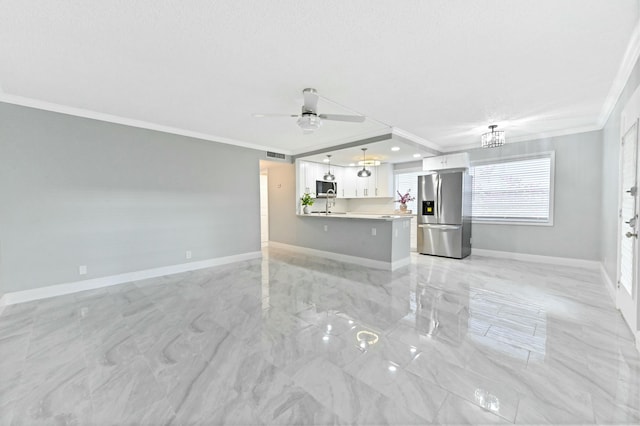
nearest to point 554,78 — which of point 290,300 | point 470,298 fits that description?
point 470,298

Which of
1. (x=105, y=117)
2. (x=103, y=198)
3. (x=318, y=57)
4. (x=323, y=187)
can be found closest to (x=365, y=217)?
(x=323, y=187)

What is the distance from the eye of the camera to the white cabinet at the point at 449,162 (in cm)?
571

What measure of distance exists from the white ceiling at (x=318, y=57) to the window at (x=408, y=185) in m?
3.04

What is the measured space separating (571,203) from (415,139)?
123 inches

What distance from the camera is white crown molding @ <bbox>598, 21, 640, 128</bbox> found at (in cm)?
221

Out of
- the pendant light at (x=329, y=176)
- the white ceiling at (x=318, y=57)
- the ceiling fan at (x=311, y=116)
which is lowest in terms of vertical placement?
the pendant light at (x=329, y=176)

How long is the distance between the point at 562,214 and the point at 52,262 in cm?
842

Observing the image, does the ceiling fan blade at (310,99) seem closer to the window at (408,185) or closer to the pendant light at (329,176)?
the pendant light at (329,176)

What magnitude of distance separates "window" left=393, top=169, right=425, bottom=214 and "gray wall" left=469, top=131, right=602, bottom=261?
6.82 feet

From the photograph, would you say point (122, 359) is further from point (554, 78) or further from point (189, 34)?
point (554, 78)

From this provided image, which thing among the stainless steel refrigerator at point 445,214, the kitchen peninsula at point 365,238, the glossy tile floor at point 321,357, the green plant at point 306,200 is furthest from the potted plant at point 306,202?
the glossy tile floor at point 321,357

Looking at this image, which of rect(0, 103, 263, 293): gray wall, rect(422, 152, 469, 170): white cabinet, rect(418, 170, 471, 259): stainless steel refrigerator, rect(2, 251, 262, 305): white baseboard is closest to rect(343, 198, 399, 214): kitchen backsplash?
rect(418, 170, 471, 259): stainless steel refrigerator

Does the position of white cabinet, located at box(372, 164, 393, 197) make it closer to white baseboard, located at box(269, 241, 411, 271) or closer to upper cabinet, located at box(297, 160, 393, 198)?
upper cabinet, located at box(297, 160, 393, 198)

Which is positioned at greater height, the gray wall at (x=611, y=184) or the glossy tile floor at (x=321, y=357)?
the gray wall at (x=611, y=184)
